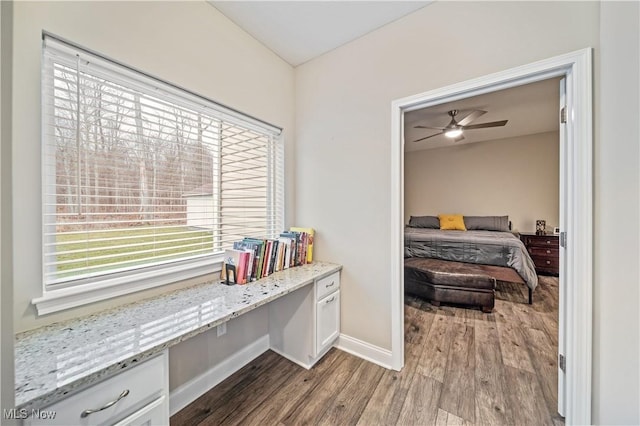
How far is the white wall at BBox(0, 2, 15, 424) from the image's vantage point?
436 millimetres

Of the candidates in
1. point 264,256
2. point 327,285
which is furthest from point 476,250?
point 264,256

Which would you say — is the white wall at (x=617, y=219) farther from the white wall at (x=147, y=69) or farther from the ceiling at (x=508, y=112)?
the white wall at (x=147, y=69)

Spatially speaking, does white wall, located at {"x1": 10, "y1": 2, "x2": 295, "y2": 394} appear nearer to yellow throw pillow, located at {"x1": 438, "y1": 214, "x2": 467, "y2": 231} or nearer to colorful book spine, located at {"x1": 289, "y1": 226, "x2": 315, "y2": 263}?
colorful book spine, located at {"x1": 289, "y1": 226, "x2": 315, "y2": 263}

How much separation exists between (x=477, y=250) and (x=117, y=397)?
13.1ft

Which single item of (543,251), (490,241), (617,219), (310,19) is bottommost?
(543,251)

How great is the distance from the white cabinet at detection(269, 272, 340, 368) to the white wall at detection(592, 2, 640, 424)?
4.96 ft

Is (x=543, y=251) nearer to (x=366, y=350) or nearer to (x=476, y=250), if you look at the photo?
(x=476, y=250)

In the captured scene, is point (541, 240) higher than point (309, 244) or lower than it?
lower

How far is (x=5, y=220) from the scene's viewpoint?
447 millimetres

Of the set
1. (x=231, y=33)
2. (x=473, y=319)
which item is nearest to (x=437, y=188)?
(x=473, y=319)

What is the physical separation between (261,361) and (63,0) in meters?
2.44

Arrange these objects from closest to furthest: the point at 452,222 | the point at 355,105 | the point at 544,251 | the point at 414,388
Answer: the point at 414,388, the point at 355,105, the point at 544,251, the point at 452,222

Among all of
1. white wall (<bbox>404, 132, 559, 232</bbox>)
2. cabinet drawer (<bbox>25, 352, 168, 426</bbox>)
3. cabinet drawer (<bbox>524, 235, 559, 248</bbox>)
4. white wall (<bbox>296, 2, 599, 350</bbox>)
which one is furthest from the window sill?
white wall (<bbox>404, 132, 559, 232</bbox>)

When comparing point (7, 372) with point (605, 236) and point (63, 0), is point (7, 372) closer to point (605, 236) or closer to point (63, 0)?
point (63, 0)
